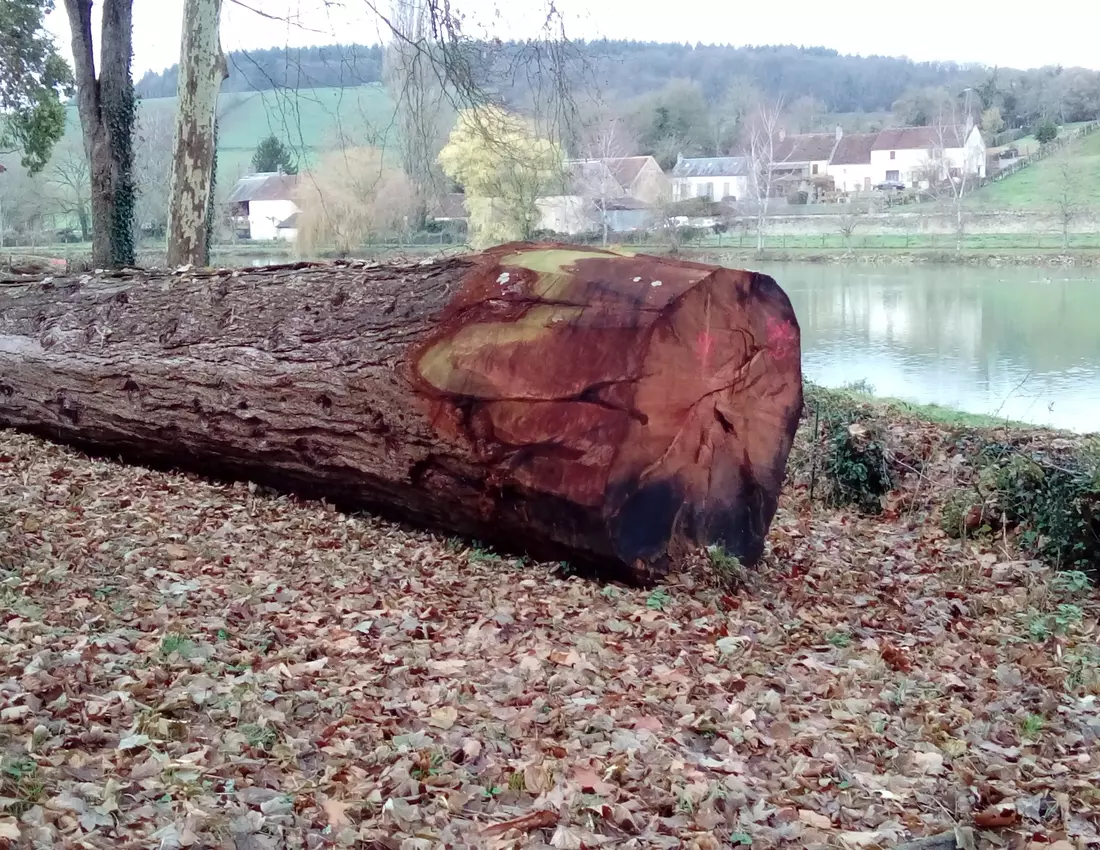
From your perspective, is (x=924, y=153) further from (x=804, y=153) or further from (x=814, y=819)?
(x=814, y=819)

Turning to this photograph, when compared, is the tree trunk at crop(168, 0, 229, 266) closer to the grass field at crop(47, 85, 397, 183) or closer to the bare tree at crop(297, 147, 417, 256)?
the grass field at crop(47, 85, 397, 183)

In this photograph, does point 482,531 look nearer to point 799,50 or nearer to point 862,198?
point 862,198

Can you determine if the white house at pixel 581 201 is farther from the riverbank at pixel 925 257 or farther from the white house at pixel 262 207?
the white house at pixel 262 207

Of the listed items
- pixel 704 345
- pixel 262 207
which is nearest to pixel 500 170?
pixel 704 345

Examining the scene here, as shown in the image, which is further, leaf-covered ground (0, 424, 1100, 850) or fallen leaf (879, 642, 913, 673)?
fallen leaf (879, 642, 913, 673)

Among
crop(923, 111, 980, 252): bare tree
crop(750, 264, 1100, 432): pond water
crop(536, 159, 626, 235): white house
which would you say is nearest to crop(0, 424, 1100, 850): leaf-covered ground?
crop(750, 264, 1100, 432): pond water

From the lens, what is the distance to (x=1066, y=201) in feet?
108

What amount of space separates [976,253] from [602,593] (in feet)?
99.2

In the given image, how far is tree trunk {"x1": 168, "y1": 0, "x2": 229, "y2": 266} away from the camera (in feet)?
33.4

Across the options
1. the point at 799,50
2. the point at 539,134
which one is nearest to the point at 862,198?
the point at 799,50

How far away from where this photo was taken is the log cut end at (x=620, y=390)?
4.86 m

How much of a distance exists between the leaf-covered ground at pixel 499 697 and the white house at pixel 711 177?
25.9 m

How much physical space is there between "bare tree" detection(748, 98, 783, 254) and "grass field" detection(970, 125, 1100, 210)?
26.5 ft

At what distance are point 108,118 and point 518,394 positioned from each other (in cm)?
838
